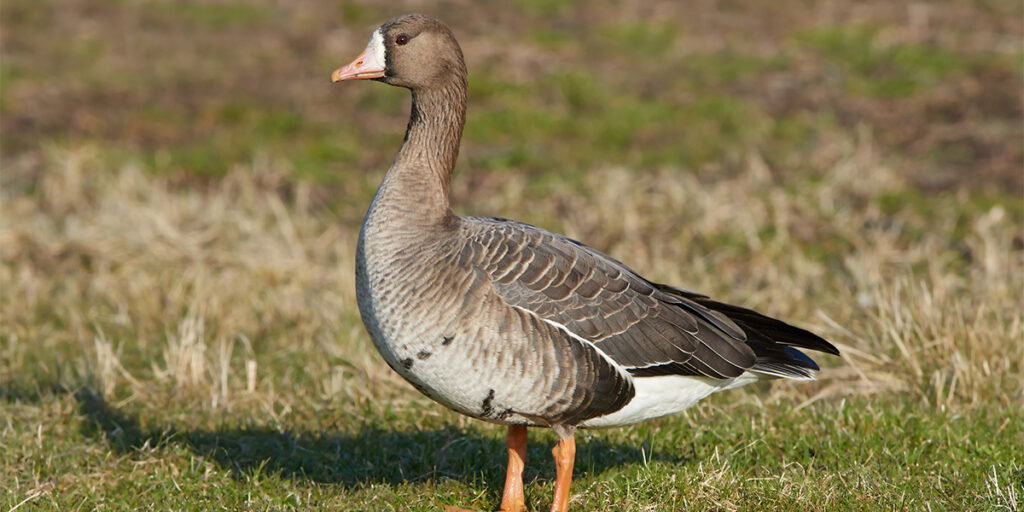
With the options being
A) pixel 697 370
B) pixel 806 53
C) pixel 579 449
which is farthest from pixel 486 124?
pixel 697 370

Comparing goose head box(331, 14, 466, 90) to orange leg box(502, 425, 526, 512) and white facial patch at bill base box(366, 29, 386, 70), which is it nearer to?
white facial patch at bill base box(366, 29, 386, 70)

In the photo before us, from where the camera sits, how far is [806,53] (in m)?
16.0

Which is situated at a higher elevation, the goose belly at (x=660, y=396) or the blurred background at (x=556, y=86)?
the blurred background at (x=556, y=86)

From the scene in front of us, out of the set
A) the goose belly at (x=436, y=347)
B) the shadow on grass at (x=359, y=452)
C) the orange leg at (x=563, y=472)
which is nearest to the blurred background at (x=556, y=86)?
the shadow on grass at (x=359, y=452)

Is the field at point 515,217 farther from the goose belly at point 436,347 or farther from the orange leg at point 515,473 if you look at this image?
the goose belly at point 436,347

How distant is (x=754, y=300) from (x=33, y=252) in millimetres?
6332

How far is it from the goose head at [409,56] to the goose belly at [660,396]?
1817 mm

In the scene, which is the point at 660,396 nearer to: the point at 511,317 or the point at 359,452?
the point at 511,317

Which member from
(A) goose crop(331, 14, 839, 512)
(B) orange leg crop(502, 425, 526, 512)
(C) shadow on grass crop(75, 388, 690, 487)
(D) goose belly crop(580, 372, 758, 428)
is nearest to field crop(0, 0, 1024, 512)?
(C) shadow on grass crop(75, 388, 690, 487)

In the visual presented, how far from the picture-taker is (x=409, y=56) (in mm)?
5340

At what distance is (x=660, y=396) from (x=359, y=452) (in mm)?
1867

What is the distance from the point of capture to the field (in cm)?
589

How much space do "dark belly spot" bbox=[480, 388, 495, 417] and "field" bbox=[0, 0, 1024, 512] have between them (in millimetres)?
755

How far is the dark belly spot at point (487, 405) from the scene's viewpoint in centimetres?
485
